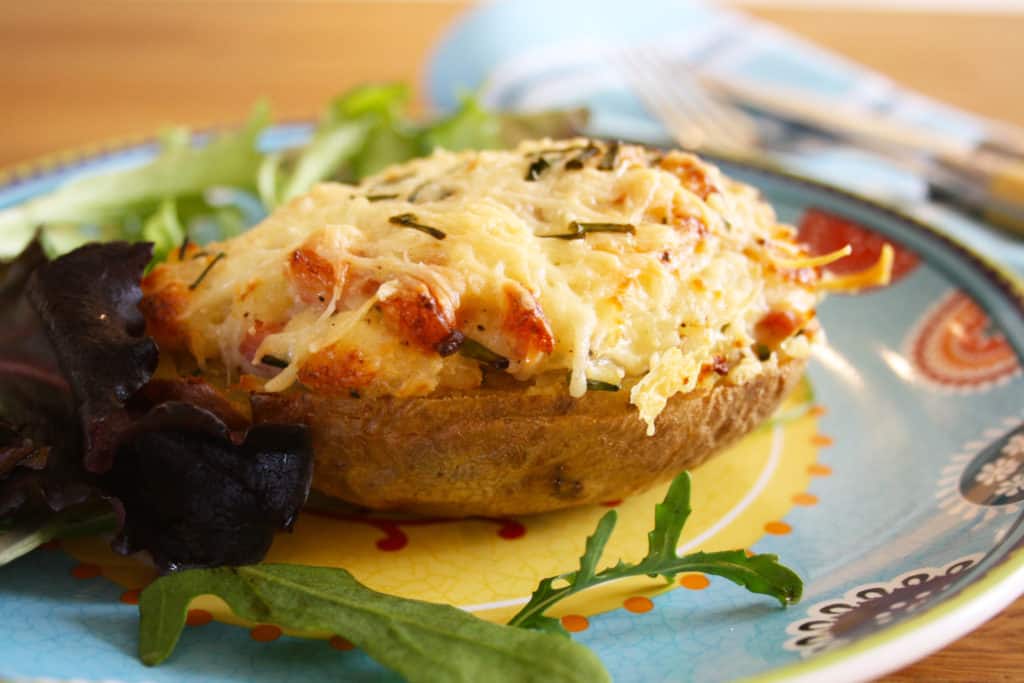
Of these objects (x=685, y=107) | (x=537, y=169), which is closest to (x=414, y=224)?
(x=537, y=169)

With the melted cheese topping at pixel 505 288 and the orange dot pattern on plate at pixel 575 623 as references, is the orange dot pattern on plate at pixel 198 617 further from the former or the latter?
the orange dot pattern on plate at pixel 575 623

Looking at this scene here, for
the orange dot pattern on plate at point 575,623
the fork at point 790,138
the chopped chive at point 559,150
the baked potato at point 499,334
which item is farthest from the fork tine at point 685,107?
the orange dot pattern on plate at point 575,623

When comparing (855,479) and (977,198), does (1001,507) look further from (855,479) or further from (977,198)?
(977,198)

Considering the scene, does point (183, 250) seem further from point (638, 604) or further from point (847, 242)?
point (847, 242)

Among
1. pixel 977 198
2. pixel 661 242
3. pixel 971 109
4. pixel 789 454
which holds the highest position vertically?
pixel 971 109

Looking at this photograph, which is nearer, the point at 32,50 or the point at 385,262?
the point at 385,262

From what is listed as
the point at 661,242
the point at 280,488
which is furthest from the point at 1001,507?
the point at 280,488
